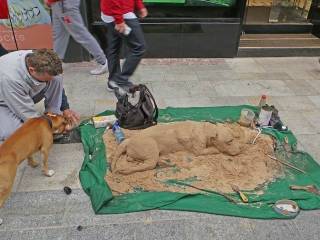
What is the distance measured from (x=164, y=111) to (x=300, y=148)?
1.91 meters

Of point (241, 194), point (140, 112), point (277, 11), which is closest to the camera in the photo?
point (241, 194)

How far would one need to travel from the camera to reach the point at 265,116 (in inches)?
181

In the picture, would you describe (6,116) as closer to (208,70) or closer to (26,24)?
(26,24)

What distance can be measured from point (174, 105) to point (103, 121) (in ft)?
4.02

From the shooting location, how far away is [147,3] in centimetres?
650

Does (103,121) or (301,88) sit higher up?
(103,121)

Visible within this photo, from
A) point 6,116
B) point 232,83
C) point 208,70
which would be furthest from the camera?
point 208,70

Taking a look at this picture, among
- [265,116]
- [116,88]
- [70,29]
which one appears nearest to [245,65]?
[265,116]

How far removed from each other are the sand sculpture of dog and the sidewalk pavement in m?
0.56

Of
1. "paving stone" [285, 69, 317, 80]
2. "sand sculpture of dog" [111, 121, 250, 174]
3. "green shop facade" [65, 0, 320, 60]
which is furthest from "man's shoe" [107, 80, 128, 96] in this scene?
"paving stone" [285, 69, 317, 80]

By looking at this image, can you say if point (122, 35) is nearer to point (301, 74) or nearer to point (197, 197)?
point (197, 197)

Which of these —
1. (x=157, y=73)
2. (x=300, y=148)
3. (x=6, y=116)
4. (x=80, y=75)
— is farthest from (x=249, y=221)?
(x=80, y=75)

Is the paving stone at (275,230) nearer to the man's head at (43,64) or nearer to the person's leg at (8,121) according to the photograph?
the man's head at (43,64)

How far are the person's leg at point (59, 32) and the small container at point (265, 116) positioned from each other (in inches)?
139
